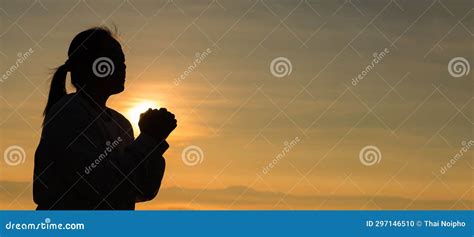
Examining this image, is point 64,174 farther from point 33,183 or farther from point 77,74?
point 77,74

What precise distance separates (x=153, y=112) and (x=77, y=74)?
1.51 feet

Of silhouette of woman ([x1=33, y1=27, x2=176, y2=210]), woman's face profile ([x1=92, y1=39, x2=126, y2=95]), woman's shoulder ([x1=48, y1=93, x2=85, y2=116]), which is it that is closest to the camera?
silhouette of woman ([x1=33, y1=27, x2=176, y2=210])

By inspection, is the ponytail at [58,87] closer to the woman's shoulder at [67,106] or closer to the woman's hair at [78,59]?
the woman's hair at [78,59]

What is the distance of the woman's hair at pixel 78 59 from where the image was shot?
3449mm

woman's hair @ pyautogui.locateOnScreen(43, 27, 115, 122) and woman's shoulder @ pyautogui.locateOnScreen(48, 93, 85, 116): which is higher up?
woman's hair @ pyautogui.locateOnScreen(43, 27, 115, 122)

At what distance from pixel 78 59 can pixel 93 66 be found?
0.39 feet

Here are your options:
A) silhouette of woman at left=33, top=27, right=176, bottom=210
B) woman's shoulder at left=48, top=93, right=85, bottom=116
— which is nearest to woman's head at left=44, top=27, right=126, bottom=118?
silhouette of woman at left=33, top=27, right=176, bottom=210

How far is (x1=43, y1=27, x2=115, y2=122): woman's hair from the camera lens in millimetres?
3449

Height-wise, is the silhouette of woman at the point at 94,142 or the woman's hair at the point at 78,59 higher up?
the woman's hair at the point at 78,59

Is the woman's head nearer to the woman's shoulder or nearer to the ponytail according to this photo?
the ponytail

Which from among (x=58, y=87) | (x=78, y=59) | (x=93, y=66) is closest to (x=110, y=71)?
(x=93, y=66)

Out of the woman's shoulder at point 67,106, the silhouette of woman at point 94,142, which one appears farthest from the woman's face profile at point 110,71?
the woman's shoulder at point 67,106

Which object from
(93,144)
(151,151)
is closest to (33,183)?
(93,144)

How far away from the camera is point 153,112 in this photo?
3314 mm
